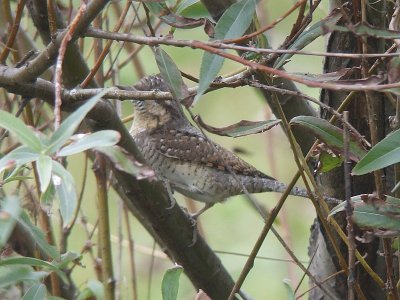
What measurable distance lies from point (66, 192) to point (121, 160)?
0.32ft

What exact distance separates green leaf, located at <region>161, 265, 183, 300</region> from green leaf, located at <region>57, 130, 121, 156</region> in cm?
66

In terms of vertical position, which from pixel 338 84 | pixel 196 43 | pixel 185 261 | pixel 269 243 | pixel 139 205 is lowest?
pixel 269 243

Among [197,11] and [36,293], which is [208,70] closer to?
[36,293]

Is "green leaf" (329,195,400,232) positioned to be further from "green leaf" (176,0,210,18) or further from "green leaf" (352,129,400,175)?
"green leaf" (176,0,210,18)

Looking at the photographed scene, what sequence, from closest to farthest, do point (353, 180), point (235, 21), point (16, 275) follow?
point (16, 275) → point (235, 21) → point (353, 180)

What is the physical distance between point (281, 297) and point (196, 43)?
382 cm

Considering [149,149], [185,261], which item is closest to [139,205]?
[185,261]

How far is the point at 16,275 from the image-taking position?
144 centimetres

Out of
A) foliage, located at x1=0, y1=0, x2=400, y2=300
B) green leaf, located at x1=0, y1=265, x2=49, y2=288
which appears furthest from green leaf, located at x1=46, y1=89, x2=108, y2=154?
green leaf, located at x1=0, y1=265, x2=49, y2=288

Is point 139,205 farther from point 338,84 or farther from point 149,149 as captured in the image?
point 149,149

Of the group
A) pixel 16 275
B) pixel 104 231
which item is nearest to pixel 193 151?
pixel 104 231

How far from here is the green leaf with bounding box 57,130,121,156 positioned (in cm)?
115

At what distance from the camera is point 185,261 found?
240cm

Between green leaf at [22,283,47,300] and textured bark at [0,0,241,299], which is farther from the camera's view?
textured bark at [0,0,241,299]
